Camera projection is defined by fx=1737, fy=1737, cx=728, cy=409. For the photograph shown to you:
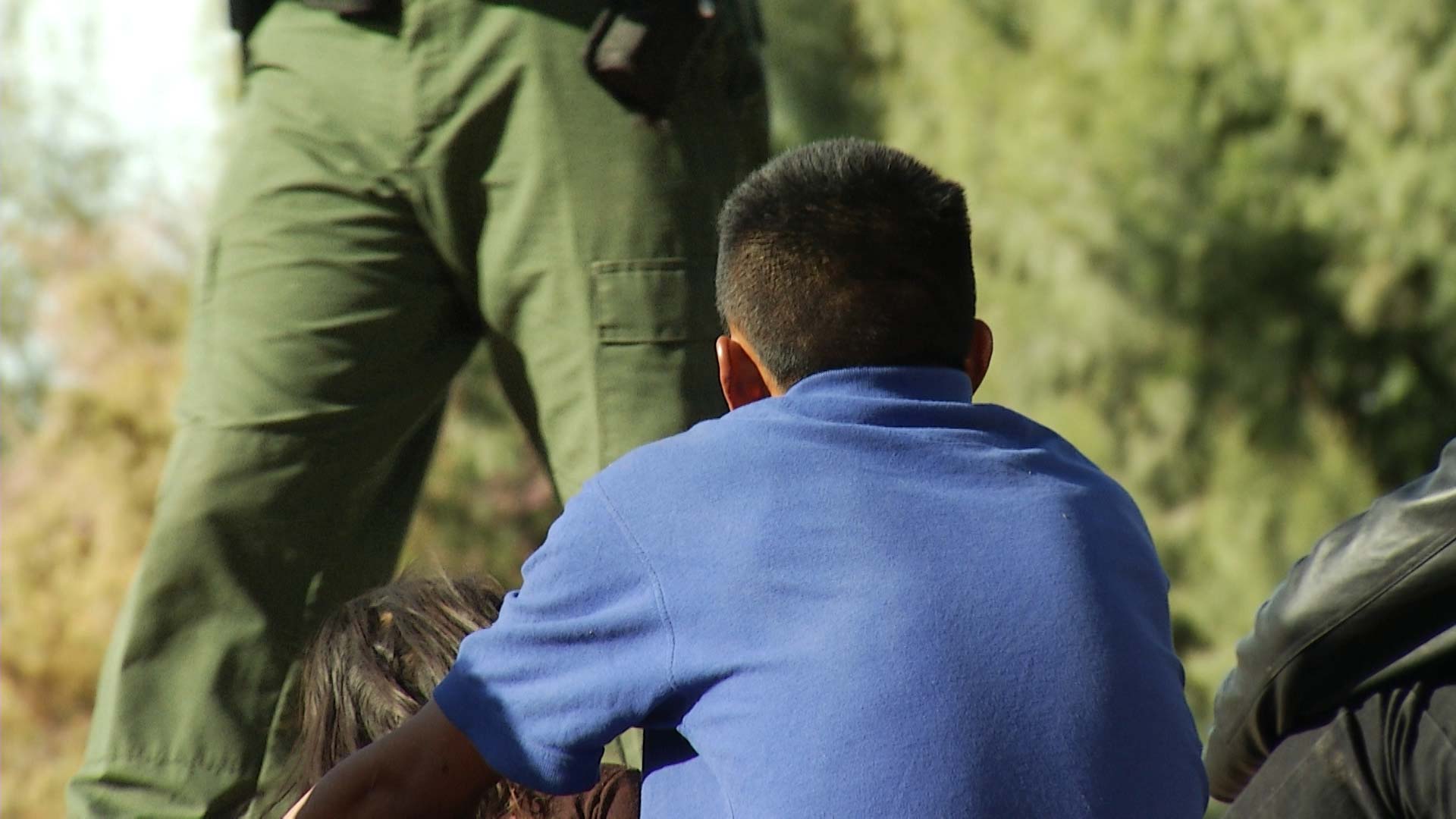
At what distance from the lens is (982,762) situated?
1.12m

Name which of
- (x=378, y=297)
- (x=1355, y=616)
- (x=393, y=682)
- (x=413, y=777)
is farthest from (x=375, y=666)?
(x=1355, y=616)

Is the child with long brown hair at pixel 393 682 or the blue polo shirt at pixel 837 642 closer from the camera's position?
the blue polo shirt at pixel 837 642

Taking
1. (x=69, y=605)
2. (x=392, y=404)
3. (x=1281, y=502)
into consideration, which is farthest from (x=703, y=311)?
(x=69, y=605)

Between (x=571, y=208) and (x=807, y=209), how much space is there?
55cm

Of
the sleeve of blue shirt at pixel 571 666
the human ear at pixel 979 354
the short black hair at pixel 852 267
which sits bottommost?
the sleeve of blue shirt at pixel 571 666

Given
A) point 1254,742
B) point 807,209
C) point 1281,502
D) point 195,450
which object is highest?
point 807,209

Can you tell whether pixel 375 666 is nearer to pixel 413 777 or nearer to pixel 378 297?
pixel 413 777

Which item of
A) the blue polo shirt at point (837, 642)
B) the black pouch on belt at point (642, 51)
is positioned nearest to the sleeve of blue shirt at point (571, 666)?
the blue polo shirt at point (837, 642)

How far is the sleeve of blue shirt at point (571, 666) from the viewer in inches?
45.1

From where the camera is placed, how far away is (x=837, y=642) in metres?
1.13

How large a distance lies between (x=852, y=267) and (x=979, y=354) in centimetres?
15

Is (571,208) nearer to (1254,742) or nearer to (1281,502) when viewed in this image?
(1254,742)

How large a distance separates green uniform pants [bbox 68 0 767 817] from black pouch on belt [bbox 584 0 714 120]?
0.08 ft

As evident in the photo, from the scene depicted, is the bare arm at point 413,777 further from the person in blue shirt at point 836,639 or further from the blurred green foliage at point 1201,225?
the blurred green foliage at point 1201,225
